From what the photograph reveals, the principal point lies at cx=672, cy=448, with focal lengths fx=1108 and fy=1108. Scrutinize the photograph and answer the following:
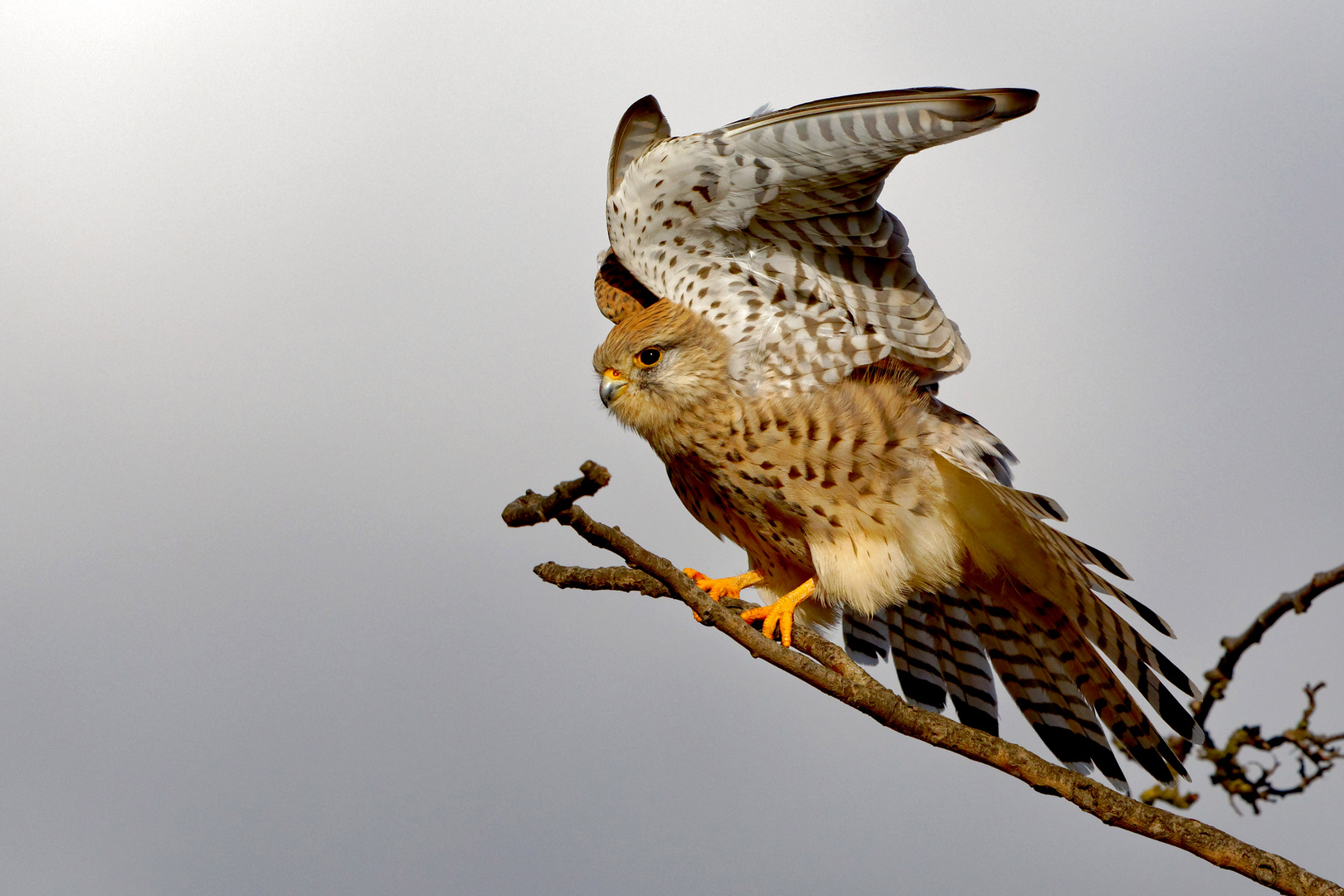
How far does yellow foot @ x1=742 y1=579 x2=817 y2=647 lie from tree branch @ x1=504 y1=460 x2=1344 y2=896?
1.18 feet

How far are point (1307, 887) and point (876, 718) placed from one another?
0.85 metres

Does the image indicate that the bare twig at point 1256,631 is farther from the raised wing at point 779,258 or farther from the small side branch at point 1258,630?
the raised wing at point 779,258

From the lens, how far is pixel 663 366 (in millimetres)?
2895

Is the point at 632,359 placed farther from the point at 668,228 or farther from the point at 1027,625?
the point at 1027,625

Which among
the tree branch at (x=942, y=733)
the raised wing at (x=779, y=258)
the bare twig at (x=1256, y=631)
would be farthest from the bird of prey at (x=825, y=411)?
the tree branch at (x=942, y=733)

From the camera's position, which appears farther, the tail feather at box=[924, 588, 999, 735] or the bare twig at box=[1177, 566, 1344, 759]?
the tail feather at box=[924, 588, 999, 735]

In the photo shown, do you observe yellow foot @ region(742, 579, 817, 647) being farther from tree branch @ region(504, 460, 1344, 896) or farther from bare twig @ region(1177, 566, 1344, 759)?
bare twig @ region(1177, 566, 1344, 759)

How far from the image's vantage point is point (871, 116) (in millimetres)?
2383

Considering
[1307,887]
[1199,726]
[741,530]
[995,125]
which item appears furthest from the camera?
[741,530]

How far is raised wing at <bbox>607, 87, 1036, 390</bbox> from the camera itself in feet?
8.80

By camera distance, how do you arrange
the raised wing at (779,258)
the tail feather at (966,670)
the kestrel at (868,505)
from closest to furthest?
the raised wing at (779,258)
the kestrel at (868,505)
the tail feather at (966,670)

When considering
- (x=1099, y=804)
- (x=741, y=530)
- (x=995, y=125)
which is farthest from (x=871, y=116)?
(x=1099, y=804)

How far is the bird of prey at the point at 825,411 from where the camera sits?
2771 mm

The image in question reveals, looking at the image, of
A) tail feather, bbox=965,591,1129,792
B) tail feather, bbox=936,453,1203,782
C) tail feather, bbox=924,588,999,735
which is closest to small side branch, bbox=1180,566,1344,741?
tail feather, bbox=936,453,1203,782
